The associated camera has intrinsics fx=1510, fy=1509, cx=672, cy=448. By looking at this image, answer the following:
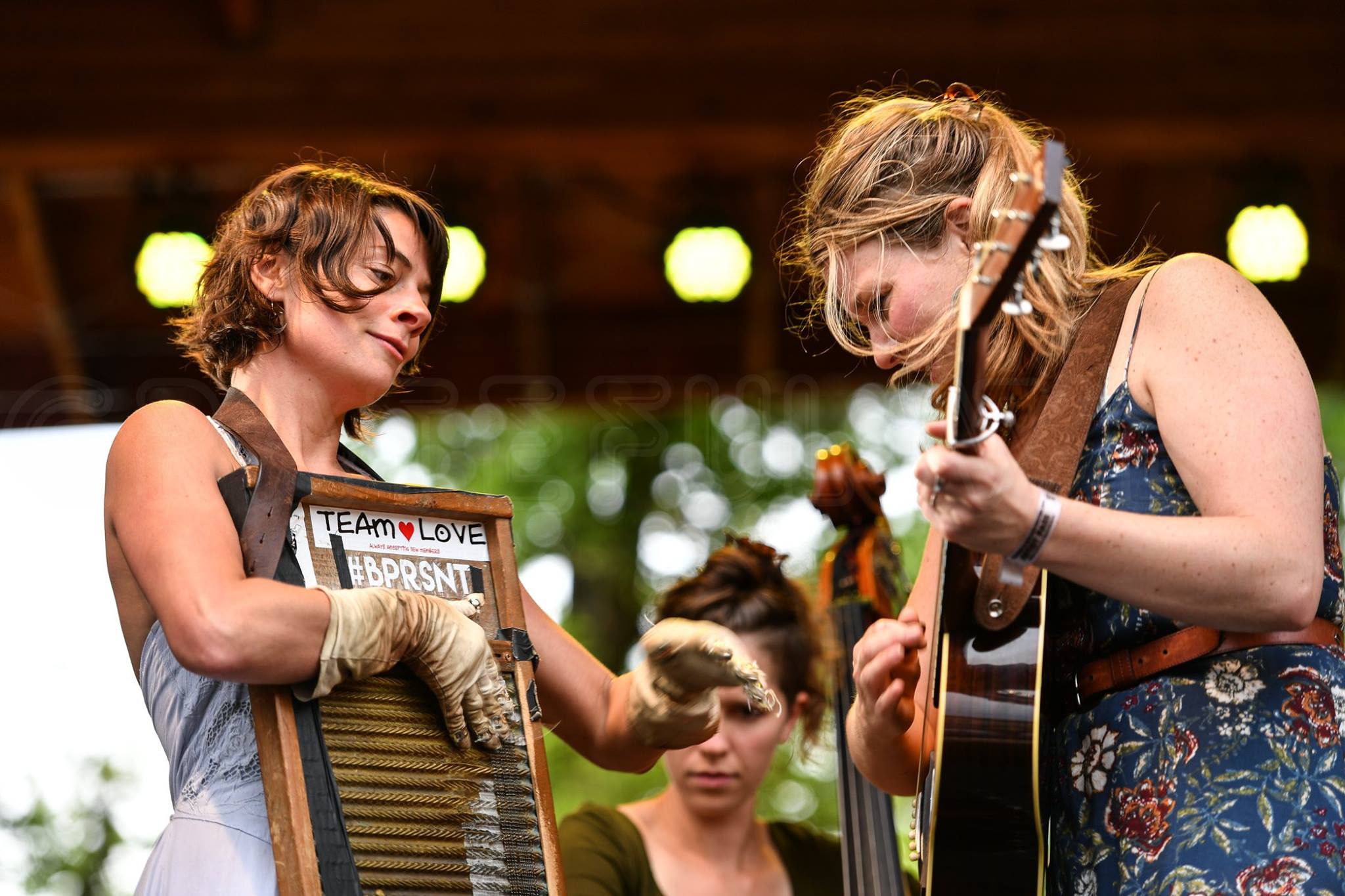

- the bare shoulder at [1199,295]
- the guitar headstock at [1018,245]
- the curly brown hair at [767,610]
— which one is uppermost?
the guitar headstock at [1018,245]

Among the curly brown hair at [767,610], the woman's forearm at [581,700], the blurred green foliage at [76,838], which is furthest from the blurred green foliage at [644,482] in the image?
the woman's forearm at [581,700]

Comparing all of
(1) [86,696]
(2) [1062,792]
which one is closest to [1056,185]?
(2) [1062,792]

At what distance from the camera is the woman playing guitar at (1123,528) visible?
188 centimetres

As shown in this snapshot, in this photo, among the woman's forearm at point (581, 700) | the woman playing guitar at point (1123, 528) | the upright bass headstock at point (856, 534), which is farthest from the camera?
the upright bass headstock at point (856, 534)

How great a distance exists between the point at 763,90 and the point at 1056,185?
4.22 m

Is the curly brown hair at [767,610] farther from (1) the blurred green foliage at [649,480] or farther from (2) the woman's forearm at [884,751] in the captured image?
(1) the blurred green foliage at [649,480]

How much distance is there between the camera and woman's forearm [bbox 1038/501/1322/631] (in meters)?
1.87

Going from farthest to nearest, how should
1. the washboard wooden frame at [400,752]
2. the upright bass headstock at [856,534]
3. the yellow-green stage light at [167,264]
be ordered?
the yellow-green stage light at [167,264] → the upright bass headstock at [856,534] → the washboard wooden frame at [400,752]

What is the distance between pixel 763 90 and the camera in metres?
5.84

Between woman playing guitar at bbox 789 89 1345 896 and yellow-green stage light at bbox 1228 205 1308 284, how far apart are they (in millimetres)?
4217

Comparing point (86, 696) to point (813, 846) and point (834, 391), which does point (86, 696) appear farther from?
point (813, 846)

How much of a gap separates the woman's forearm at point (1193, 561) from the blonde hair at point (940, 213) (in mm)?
418

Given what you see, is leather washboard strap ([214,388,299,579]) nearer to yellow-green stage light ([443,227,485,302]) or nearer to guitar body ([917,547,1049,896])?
guitar body ([917,547,1049,896])

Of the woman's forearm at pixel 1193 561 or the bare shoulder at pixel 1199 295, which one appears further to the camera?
the bare shoulder at pixel 1199 295
